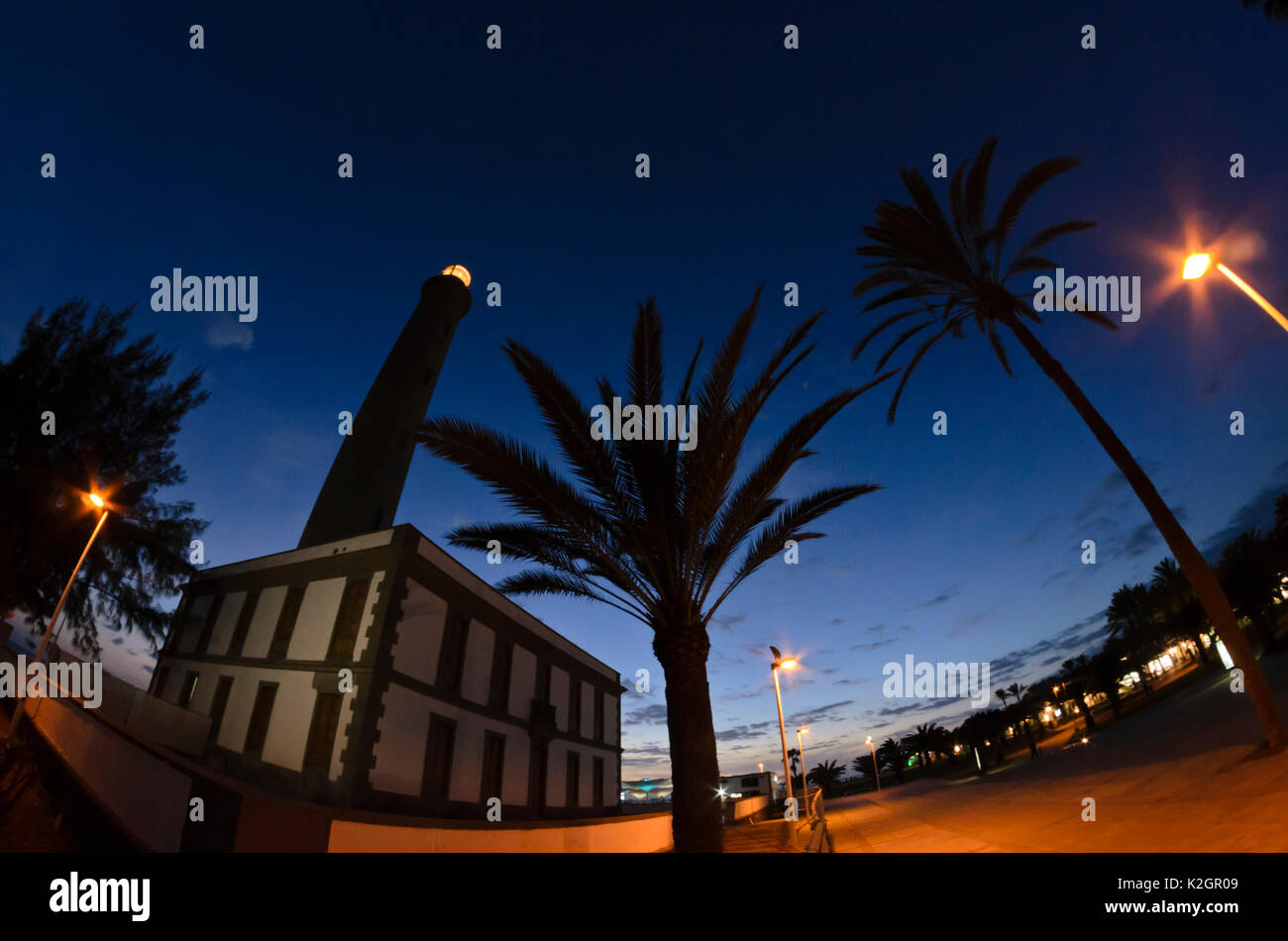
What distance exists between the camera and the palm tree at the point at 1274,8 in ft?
28.3

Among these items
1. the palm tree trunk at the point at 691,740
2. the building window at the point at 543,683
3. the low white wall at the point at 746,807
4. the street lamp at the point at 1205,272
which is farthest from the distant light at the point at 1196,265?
the low white wall at the point at 746,807

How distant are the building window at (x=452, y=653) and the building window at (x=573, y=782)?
857cm

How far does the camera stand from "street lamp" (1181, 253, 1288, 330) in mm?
7338

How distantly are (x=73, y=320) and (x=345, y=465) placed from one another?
11654mm

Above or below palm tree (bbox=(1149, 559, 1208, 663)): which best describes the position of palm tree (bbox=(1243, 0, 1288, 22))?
above

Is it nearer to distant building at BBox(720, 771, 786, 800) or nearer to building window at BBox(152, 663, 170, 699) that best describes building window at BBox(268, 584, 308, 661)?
building window at BBox(152, 663, 170, 699)

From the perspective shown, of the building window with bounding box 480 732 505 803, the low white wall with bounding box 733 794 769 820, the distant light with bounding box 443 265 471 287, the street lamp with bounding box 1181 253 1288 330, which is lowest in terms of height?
the low white wall with bounding box 733 794 769 820

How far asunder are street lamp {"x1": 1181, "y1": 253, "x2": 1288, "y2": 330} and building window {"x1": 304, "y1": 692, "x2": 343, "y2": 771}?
20.1 metres

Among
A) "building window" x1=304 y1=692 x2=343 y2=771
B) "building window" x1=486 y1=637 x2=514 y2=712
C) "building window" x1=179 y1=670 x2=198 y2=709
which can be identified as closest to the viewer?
"building window" x1=304 y1=692 x2=343 y2=771

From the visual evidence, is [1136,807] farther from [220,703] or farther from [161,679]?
[161,679]

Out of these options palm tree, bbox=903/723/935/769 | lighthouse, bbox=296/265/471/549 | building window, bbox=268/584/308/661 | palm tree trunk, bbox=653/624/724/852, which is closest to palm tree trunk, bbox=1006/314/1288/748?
palm tree trunk, bbox=653/624/724/852

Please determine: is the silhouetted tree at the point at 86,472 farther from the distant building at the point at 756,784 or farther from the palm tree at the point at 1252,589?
the palm tree at the point at 1252,589
